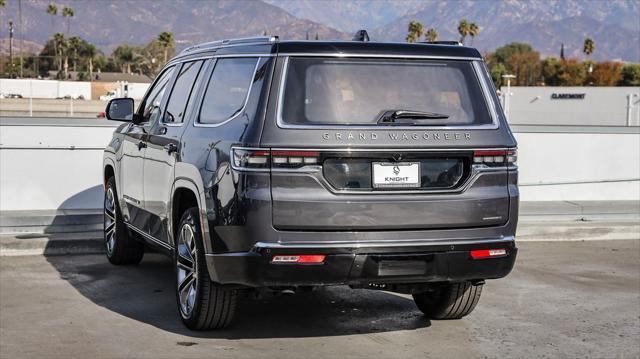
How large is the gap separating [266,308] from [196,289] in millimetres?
1225

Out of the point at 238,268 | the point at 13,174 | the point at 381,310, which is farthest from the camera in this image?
the point at 13,174

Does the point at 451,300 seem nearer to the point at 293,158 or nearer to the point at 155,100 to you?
the point at 293,158

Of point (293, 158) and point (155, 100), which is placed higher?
point (155, 100)

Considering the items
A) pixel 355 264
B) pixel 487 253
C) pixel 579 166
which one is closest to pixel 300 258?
pixel 355 264

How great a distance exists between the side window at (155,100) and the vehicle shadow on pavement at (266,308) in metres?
1.47

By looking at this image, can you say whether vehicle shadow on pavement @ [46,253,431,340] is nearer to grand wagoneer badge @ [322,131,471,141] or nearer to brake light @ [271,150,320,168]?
brake light @ [271,150,320,168]

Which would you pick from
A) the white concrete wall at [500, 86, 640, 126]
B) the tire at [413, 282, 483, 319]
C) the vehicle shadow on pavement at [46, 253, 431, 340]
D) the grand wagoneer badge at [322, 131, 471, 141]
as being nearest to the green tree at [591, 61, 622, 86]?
the white concrete wall at [500, 86, 640, 126]

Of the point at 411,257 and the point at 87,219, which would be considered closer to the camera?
the point at 411,257

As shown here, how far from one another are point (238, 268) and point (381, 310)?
2025 mm

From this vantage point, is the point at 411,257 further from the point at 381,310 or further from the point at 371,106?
the point at 381,310

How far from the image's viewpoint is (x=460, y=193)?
6254mm

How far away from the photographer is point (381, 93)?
628 centimetres

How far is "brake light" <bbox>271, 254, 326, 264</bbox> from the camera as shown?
5996mm

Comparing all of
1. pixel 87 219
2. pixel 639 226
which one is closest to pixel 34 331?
pixel 87 219
